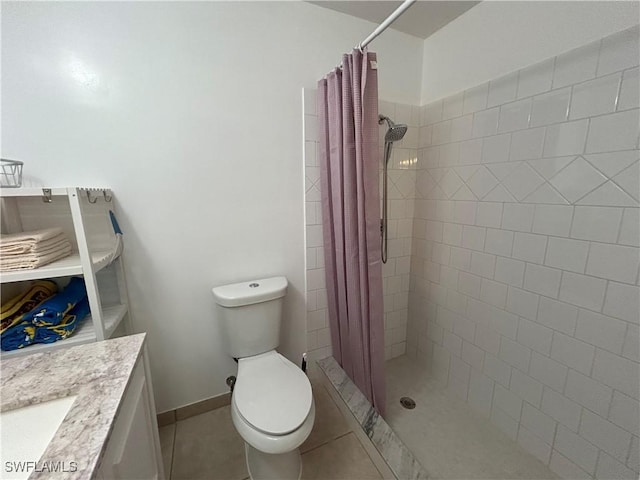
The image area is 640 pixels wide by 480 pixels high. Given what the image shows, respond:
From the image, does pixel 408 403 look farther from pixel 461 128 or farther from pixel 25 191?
pixel 25 191

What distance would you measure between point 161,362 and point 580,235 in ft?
6.67

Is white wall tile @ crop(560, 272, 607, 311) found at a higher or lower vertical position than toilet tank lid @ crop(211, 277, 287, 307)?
higher

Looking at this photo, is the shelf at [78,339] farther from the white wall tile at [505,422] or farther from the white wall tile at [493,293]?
the white wall tile at [505,422]

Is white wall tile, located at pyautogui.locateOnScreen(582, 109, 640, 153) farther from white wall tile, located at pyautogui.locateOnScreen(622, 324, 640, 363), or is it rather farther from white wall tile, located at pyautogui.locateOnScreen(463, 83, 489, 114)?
white wall tile, located at pyautogui.locateOnScreen(622, 324, 640, 363)

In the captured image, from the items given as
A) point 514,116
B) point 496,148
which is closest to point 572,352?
point 496,148

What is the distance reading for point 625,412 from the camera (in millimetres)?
969

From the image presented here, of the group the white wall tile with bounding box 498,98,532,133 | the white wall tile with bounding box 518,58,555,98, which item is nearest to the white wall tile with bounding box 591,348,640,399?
the white wall tile with bounding box 498,98,532,133

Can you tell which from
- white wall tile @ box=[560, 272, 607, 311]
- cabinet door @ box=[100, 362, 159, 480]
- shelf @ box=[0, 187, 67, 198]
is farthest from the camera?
white wall tile @ box=[560, 272, 607, 311]

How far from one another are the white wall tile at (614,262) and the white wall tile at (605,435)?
0.58 m

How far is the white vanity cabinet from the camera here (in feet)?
2.00

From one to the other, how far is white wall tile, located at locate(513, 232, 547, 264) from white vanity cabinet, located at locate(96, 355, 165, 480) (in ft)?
5.31

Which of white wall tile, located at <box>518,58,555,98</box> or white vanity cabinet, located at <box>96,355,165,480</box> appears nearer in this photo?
white vanity cabinet, located at <box>96,355,165,480</box>

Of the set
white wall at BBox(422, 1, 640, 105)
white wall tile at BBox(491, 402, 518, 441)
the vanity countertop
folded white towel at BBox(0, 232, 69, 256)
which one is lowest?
white wall tile at BBox(491, 402, 518, 441)

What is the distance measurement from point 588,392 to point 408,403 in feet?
2.82
